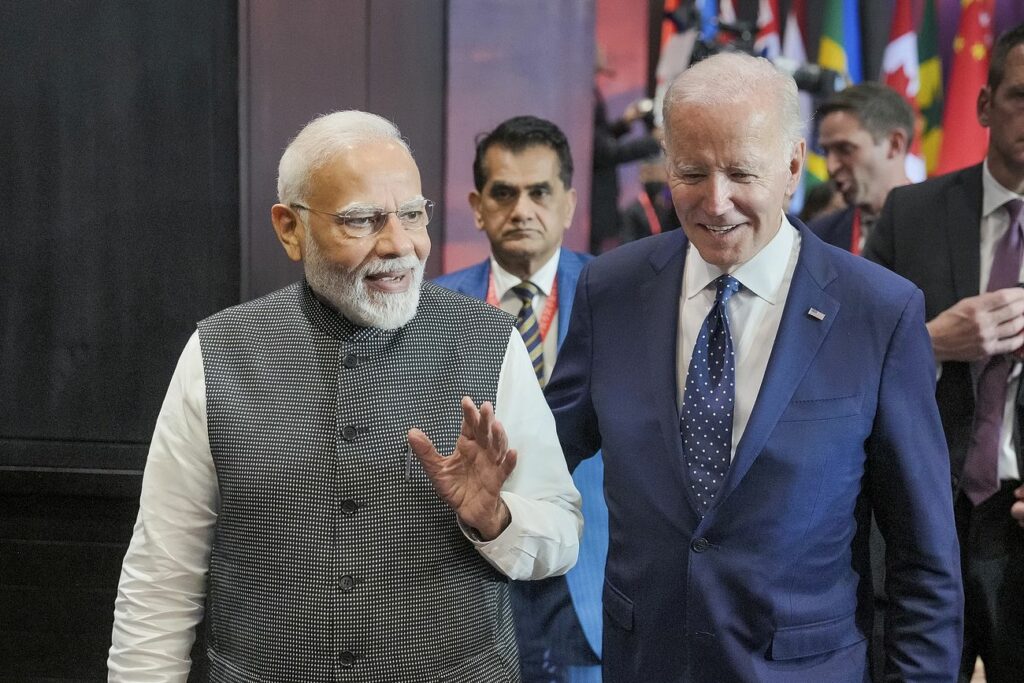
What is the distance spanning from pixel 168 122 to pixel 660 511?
2037 mm

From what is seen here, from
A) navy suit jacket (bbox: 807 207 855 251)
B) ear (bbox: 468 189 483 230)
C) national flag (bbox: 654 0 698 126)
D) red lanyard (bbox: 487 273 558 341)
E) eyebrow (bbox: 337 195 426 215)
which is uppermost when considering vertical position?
national flag (bbox: 654 0 698 126)

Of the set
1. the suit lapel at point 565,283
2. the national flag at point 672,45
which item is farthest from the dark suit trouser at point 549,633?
the national flag at point 672,45

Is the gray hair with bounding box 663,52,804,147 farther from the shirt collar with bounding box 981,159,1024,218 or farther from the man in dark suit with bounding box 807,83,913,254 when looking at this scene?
the man in dark suit with bounding box 807,83,913,254

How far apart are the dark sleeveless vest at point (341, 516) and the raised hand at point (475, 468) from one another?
115 millimetres

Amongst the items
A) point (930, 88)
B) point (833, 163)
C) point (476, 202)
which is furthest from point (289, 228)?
point (930, 88)

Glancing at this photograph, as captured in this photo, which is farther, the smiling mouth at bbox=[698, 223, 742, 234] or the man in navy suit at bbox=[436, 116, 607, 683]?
the man in navy suit at bbox=[436, 116, 607, 683]

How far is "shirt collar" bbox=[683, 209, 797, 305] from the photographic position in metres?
1.65

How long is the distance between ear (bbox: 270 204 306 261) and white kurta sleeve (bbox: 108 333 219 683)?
25 centimetres

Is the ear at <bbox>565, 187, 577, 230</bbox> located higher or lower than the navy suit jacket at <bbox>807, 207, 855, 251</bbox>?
higher

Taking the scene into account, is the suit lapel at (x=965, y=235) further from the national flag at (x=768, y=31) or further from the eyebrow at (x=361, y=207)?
the national flag at (x=768, y=31)

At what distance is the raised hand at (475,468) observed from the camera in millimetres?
1562

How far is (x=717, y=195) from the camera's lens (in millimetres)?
1559

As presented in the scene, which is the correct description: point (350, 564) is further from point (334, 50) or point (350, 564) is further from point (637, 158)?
point (637, 158)

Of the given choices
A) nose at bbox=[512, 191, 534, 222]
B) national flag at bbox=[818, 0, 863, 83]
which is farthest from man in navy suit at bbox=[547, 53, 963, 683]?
national flag at bbox=[818, 0, 863, 83]
